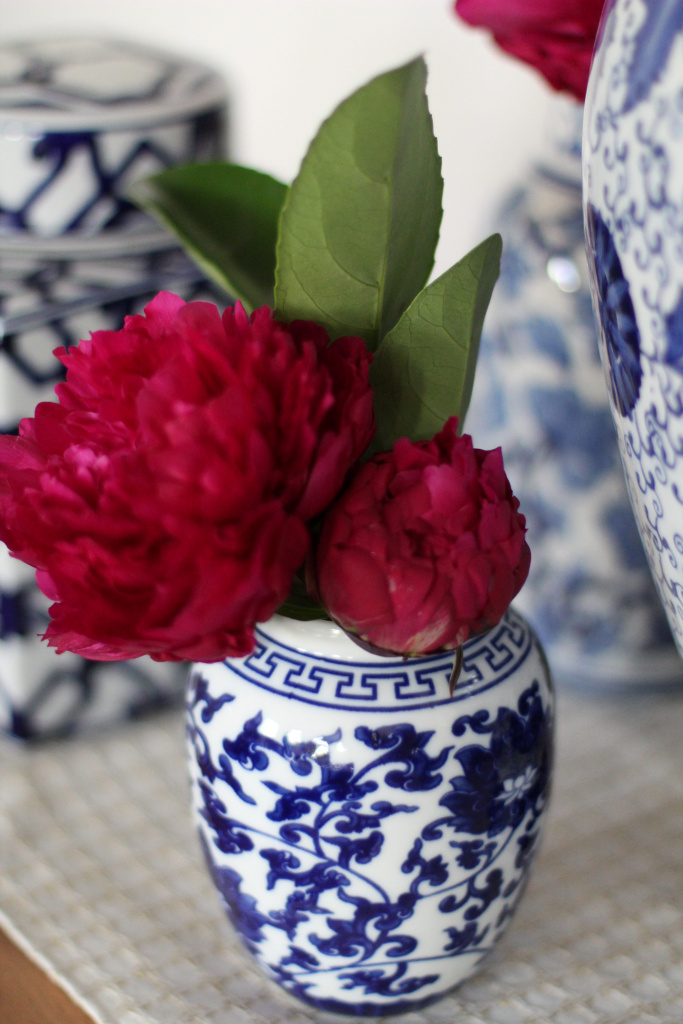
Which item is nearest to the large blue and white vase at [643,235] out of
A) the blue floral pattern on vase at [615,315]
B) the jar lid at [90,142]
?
the blue floral pattern on vase at [615,315]

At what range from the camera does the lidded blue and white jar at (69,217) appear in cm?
42

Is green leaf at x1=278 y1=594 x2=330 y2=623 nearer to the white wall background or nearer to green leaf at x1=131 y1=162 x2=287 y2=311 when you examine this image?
green leaf at x1=131 y1=162 x2=287 y2=311

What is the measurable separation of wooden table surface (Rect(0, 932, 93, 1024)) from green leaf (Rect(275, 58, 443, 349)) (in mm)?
239

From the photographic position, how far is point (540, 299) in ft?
1.57

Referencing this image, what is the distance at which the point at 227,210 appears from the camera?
0.36 metres

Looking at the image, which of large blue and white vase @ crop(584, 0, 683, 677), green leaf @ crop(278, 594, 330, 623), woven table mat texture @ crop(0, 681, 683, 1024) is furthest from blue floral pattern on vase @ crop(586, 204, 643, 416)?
woven table mat texture @ crop(0, 681, 683, 1024)

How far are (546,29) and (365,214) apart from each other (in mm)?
139

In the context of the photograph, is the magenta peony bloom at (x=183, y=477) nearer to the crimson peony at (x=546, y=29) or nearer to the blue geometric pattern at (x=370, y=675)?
the blue geometric pattern at (x=370, y=675)

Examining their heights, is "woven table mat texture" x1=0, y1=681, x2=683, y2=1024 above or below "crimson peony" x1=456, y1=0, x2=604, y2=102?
below

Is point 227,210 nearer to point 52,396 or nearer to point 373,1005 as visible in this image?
point 52,396

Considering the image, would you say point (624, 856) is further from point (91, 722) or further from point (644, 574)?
point (91, 722)

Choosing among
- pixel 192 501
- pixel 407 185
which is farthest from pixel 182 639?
pixel 407 185

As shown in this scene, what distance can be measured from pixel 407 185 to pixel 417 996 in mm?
245

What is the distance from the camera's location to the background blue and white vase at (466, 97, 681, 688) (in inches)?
18.6
